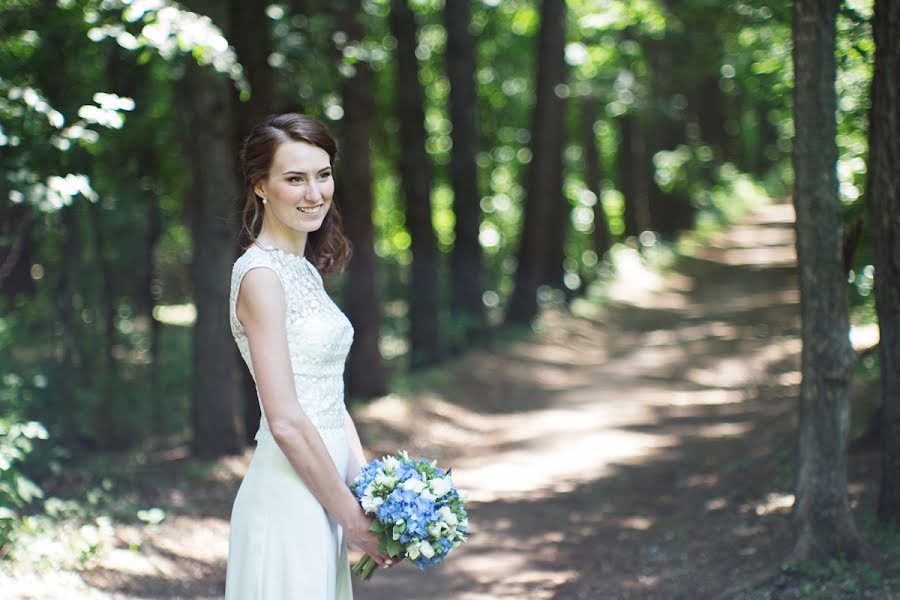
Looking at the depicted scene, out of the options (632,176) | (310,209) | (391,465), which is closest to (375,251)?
(310,209)

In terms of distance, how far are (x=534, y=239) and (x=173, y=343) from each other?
7370 mm

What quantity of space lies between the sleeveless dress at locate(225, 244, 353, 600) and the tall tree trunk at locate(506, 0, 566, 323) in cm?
1646

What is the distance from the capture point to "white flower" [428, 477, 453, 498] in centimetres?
350

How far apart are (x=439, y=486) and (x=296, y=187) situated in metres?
1.11

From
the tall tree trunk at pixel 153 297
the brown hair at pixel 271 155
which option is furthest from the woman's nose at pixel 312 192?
the tall tree trunk at pixel 153 297

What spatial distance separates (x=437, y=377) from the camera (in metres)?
15.4

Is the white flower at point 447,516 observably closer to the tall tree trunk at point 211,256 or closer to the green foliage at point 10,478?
the green foliage at point 10,478

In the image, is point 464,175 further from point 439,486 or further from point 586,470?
point 439,486

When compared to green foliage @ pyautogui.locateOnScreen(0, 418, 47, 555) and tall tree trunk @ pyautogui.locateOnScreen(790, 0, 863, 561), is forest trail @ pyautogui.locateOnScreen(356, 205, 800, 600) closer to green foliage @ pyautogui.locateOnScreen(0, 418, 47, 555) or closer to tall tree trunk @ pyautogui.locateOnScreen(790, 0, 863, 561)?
tall tree trunk @ pyautogui.locateOnScreen(790, 0, 863, 561)

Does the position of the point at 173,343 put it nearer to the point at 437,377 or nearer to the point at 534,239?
the point at 437,377

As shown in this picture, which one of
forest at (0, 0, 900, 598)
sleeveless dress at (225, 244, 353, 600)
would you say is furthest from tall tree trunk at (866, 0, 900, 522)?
sleeveless dress at (225, 244, 353, 600)

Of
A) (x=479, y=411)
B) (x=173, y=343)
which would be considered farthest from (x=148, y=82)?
(x=479, y=411)

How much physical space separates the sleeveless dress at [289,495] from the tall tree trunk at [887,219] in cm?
429

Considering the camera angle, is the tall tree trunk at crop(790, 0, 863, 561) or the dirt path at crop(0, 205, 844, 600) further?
the dirt path at crop(0, 205, 844, 600)
